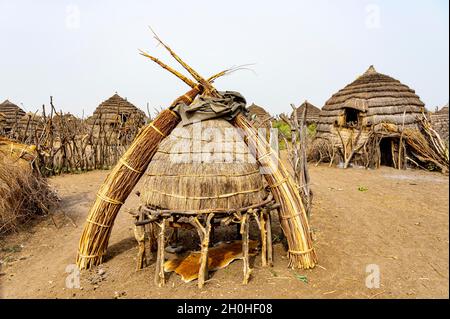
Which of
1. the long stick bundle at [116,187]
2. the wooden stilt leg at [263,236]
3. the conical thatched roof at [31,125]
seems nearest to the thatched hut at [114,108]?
the conical thatched roof at [31,125]

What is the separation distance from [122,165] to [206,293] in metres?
2.16

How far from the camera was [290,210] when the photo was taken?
3.98m

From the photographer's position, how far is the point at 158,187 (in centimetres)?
389

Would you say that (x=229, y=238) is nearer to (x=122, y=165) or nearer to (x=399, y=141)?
(x=122, y=165)

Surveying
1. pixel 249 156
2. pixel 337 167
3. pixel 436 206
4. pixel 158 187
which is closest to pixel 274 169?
pixel 249 156

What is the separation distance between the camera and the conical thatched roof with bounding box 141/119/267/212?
3.71m

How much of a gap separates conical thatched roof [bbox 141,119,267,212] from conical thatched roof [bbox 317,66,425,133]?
1057 centimetres

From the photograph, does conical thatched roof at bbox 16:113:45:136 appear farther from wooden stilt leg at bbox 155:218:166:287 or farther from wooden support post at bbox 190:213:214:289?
wooden support post at bbox 190:213:214:289

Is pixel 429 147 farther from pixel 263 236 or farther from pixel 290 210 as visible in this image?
pixel 263 236

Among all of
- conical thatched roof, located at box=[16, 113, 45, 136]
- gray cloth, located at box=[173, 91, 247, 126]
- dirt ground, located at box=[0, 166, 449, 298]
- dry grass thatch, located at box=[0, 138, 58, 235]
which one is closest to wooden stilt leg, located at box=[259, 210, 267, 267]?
dirt ground, located at box=[0, 166, 449, 298]

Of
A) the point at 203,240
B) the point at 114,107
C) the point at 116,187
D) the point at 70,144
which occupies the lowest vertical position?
the point at 203,240

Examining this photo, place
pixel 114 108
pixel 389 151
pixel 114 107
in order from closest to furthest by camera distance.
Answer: pixel 389 151, pixel 114 108, pixel 114 107

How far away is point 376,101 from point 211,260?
11.6 m

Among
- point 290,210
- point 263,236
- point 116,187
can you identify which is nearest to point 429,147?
point 290,210
